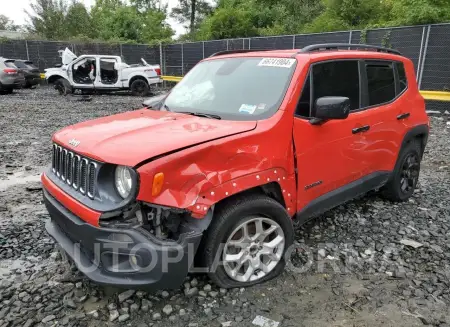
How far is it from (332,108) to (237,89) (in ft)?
2.90

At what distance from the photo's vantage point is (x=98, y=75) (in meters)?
16.6

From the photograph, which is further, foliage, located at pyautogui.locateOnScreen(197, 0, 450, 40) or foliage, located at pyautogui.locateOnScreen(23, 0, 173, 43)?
foliage, located at pyautogui.locateOnScreen(23, 0, 173, 43)

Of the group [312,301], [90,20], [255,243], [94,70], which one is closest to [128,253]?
[255,243]

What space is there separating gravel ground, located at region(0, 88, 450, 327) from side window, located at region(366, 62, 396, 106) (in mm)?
1332

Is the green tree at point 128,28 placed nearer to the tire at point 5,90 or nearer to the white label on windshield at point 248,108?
the tire at point 5,90

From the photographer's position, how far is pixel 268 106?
3008 mm

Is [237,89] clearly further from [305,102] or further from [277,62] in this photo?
[305,102]

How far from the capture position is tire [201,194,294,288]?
259 centimetres

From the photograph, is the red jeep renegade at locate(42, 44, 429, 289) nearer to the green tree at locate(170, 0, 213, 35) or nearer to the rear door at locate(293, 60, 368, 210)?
the rear door at locate(293, 60, 368, 210)

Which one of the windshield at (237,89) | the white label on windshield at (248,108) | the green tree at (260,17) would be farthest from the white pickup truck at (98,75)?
the white label on windshield at (248,108)

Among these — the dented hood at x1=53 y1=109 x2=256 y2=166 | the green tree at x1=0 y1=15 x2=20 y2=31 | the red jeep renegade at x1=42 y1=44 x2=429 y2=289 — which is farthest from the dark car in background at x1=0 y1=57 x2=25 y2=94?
the green tree at x1=0 y1=15 x2=20 y2=31

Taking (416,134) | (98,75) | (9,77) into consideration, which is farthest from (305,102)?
(9,77)

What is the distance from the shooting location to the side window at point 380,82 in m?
3.84

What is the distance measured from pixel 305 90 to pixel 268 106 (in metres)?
0.37
